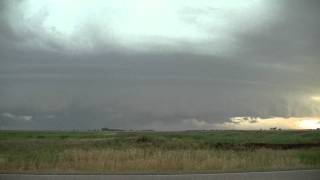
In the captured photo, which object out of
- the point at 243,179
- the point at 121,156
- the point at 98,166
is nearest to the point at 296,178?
the point at 243,179

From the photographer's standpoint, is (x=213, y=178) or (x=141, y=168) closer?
(x=213, y=178)

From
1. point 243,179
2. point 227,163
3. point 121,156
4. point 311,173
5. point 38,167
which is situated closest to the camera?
point 243,179

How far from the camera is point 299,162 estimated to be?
28.9 metres

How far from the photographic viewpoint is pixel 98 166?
26188mm

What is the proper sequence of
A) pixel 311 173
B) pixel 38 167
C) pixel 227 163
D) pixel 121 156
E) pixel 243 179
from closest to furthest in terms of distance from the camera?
pixel 243 179 < pixel 311 173 < pixel 38 167 < pixel 227 163 < pixel 121 156

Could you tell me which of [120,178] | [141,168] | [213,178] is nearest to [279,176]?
[213,178]

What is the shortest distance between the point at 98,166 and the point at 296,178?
37.4 ft

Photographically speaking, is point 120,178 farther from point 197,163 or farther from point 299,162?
point 299,162

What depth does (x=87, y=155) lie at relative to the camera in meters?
32.7

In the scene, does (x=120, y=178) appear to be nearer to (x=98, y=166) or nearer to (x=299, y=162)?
(x=98, y=166)

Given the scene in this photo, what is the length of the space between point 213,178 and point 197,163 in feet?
32.2

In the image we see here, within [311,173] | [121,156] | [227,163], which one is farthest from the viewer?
[121,156]

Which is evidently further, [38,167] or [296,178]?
[38,167]

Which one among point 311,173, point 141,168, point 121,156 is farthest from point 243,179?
point 121,156
